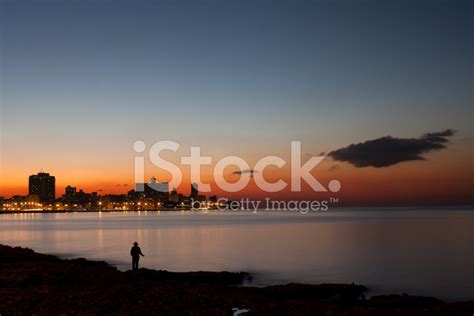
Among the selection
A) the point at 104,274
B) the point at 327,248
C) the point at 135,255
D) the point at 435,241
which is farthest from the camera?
the point at 435,241

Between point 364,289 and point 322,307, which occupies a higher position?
point 322,307

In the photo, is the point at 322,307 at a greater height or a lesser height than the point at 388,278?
greater

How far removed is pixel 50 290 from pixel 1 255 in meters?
25.2

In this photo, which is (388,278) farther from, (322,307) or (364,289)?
(322,307)

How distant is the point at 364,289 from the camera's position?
34.7m

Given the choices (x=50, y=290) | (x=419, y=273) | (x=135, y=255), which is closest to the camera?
(x=50, y=290)

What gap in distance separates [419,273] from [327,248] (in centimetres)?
2439

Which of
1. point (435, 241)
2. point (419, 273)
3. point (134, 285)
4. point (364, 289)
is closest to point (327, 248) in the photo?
point (435, 241)

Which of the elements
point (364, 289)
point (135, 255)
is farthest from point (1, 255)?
point (364, 289)

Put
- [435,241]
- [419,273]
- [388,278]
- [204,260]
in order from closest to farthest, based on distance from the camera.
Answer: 1. [388,278]
2. [419,273]
3. [204,260]
4. [435,241]

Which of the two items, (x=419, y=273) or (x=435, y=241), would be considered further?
(x=435, y=241)

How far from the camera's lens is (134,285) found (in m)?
24.1

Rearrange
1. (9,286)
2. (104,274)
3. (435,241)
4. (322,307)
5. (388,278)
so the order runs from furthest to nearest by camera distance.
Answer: (435,241) → (388,278) → (104,274) → (9,286) → (322,307)

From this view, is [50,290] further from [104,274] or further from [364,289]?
[364,289]
